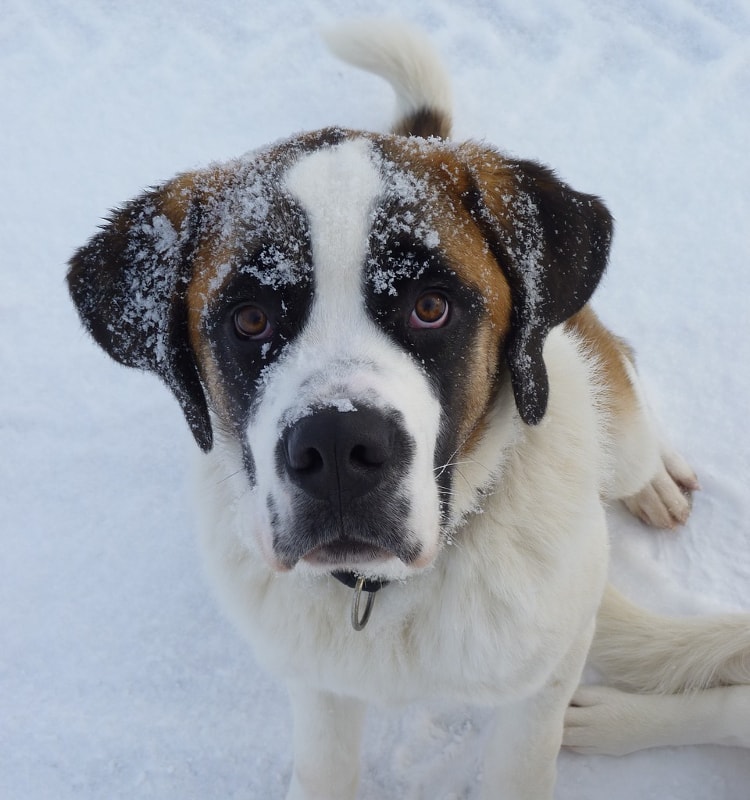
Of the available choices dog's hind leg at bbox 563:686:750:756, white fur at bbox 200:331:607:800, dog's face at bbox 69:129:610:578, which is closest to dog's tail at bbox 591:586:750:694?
dog's hind leg at bbox 563:686:750:756

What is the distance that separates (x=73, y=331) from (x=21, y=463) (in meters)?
0.66

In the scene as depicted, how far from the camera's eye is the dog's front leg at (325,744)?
81.2 inches

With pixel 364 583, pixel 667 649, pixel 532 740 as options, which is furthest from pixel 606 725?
pixel 364 583

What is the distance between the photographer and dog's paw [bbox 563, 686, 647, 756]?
2283mm

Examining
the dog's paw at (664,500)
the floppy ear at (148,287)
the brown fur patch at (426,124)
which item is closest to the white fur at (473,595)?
the floppy ear at (148,287)

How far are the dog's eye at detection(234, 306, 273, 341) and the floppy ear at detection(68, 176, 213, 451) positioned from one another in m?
0.16

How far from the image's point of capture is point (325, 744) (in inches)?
82.6

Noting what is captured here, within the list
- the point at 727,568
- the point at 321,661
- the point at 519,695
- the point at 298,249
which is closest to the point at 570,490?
the point at 519,695

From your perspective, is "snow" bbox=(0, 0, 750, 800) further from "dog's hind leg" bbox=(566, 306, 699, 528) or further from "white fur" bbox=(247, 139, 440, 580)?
"white fur" bbox=(247, 139, 440, 580)

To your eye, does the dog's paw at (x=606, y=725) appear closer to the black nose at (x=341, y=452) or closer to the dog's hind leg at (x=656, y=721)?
the dog's hind leg at (x=656, y=721)

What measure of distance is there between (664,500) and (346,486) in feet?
5.43

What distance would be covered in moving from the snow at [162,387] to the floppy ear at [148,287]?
1.76 feet

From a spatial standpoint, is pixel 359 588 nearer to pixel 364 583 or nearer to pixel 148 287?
pixel 364 583

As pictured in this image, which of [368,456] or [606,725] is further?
[606,725]
